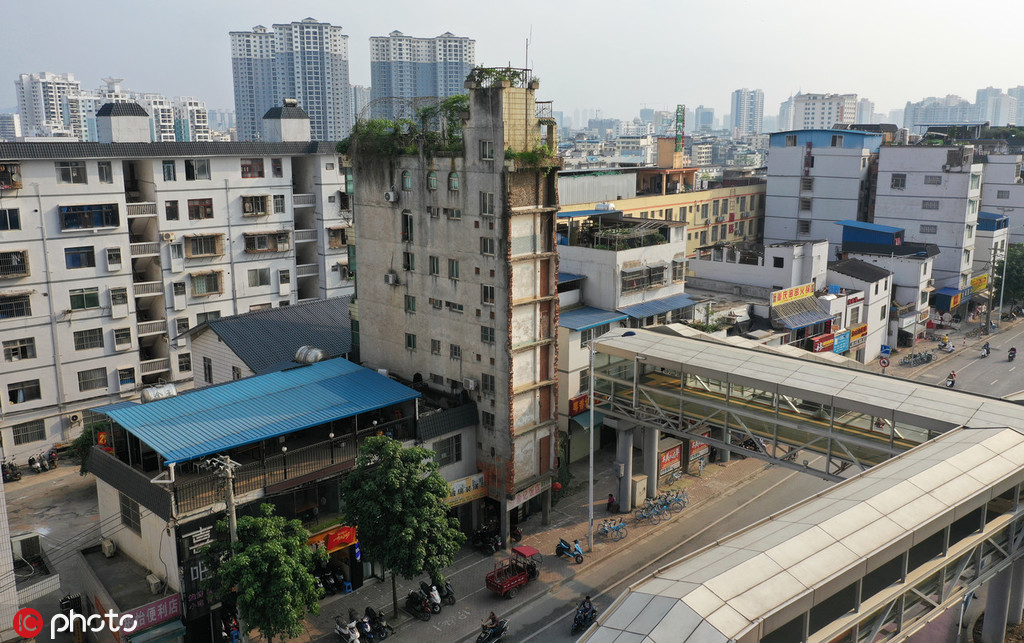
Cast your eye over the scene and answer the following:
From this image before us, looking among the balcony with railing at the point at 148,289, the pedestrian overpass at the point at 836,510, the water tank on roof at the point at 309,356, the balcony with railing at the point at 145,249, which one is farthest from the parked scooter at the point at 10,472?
the pedestrian overpass at the point at 836,510

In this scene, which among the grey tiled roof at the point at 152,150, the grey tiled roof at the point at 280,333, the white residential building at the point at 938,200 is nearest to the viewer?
the grey tiled roof at the point at 280,333

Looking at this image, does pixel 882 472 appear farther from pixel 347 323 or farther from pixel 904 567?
pixel 347 323

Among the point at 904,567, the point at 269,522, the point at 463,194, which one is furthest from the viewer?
the point at 463,194

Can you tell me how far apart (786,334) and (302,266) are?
34.5m

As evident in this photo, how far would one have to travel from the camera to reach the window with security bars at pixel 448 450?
36031mm

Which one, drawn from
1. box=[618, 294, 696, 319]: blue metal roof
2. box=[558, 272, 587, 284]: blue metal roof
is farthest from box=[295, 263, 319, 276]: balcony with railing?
box=[618, 294, 696, 319]: blue metal roof

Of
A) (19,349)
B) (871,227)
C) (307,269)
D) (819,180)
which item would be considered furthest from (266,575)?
→ (819,180)

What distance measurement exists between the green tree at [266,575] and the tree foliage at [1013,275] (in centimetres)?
7659

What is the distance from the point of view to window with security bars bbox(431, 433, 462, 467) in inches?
1419

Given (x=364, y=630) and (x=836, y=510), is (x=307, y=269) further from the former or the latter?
(x=836, y=510)

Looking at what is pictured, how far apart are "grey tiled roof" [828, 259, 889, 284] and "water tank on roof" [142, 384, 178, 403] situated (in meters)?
50.3

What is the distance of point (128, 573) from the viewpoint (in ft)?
98.3

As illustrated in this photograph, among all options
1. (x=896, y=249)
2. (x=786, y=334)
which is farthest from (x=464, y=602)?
(x=896, y=249)

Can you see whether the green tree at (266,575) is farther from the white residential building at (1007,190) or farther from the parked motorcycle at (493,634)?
the white residential building at (1007,190)
